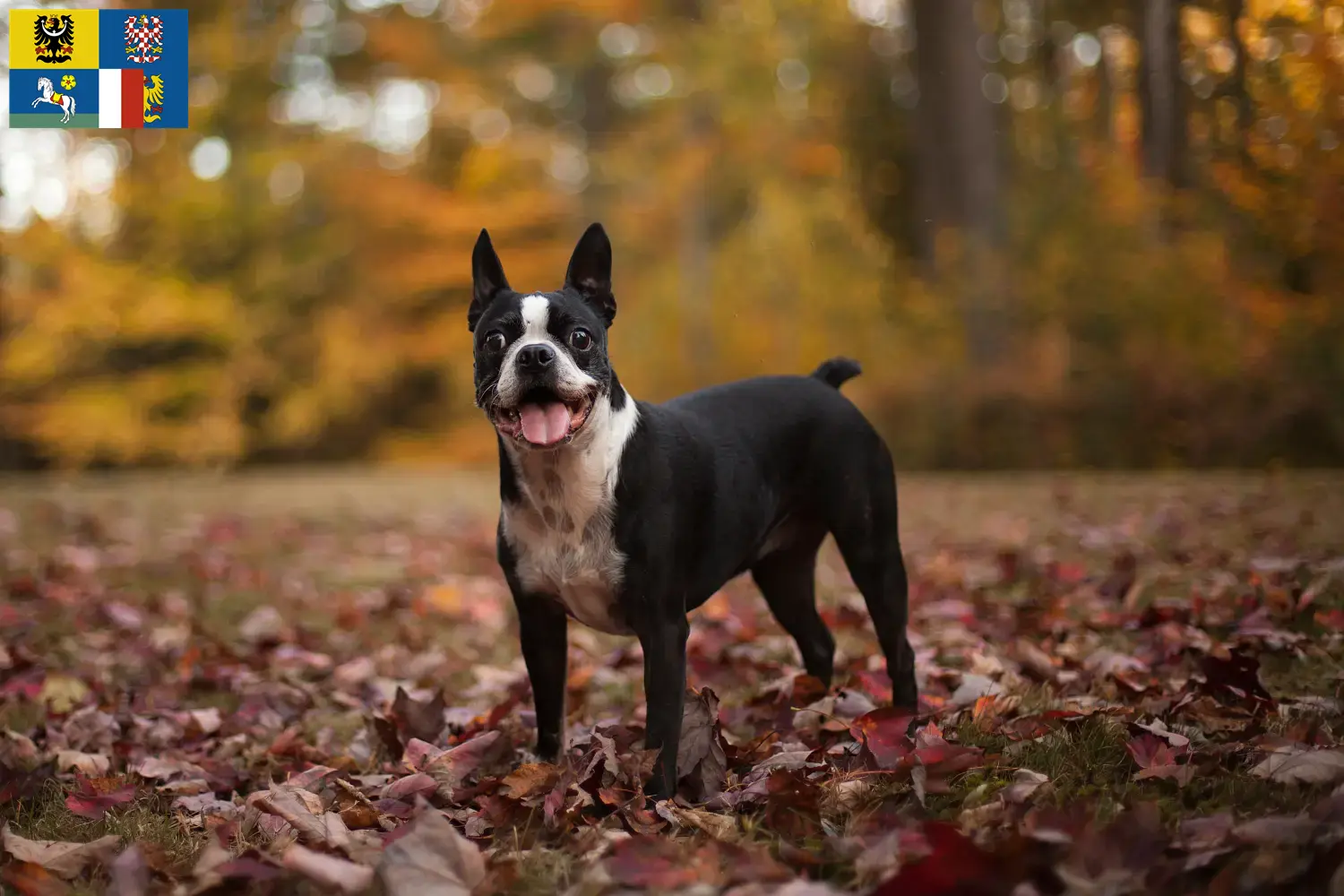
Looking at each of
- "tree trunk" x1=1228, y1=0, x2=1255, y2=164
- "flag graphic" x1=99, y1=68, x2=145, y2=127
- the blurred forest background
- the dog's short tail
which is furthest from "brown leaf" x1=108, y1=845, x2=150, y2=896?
"tree trunk" x1=1228, y1=0, x2=1255, y2=164

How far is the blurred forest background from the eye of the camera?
12.1 metres

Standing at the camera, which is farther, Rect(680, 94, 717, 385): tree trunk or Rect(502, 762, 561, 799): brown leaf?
Rect(680, 94, 717, 385): tree trunk

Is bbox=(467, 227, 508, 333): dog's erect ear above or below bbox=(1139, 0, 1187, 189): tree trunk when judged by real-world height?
below

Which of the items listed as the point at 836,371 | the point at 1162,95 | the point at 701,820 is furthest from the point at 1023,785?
the point at 1162,95

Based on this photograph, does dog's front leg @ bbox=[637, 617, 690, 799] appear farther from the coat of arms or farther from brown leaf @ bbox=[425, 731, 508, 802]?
the coat of arms

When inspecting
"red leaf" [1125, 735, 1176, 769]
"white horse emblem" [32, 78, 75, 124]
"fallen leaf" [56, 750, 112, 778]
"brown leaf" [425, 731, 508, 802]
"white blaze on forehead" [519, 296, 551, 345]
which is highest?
"white horse emblem" [32, 78, 75, 124]

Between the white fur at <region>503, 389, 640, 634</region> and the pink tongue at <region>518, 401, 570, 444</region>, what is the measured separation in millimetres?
79

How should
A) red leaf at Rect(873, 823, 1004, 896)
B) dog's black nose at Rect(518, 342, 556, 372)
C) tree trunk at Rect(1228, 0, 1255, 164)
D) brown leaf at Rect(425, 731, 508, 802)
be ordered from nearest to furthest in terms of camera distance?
red leaf at Rect(873, 823, 1004, 896) < dog's black nose at Rect(518, 342, 556, 372) < brown leaf at Rect(425, 731, 508, 802) < tree trunk at Rect(1228, 0, 1255, 164)

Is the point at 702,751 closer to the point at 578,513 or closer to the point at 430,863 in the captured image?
the point at 578,513

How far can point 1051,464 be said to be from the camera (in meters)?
13.4

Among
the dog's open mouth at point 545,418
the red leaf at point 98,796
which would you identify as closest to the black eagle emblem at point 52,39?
the red leaf at point 98,796

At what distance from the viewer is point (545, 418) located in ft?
10.1

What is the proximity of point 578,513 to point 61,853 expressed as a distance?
142 cm

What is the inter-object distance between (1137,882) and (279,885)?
1.62 meters
